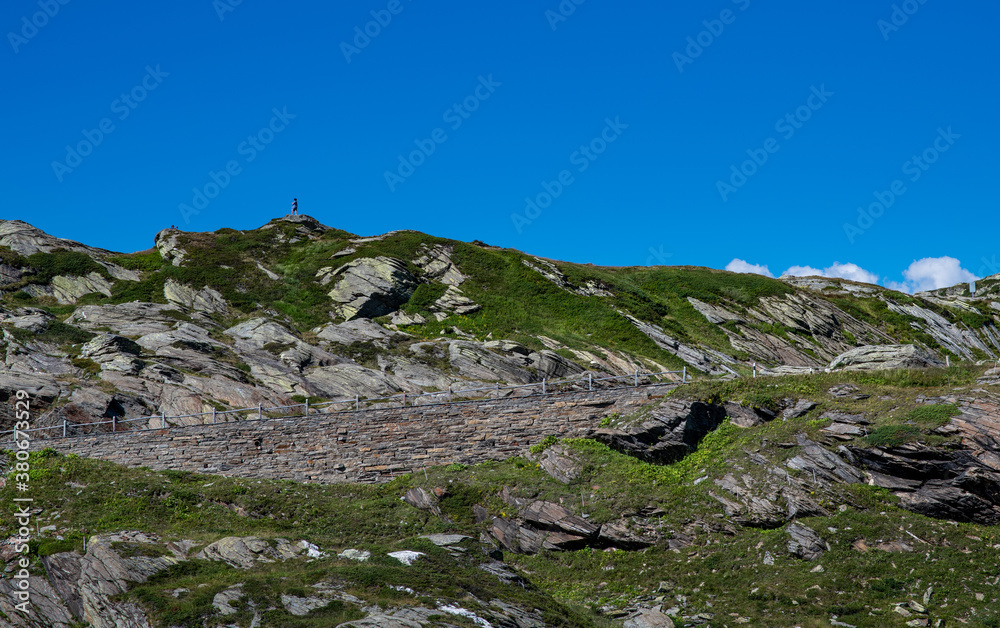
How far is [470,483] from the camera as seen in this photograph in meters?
28.0

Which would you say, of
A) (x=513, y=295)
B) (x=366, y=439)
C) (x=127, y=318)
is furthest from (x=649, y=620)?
(x=513, y=295)

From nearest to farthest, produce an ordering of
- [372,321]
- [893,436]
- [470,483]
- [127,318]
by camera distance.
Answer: [893,436], [470,483], [127,318], [372,321]

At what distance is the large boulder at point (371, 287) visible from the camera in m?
55.2

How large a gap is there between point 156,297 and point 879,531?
4956cm

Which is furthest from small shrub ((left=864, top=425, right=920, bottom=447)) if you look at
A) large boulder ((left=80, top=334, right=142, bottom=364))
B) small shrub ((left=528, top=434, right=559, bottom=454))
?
large boulder ((left=80, top=334, right=142, bottom=364))

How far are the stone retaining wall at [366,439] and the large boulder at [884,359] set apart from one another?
9424 millimetres

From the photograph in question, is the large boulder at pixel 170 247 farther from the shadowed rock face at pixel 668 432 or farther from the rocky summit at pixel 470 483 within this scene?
the shadowed rock face at pixel 668 432

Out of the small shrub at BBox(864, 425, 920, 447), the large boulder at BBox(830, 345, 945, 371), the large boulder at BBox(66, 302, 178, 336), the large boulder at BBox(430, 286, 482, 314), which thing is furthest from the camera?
the large boulder at BBox(430, 286, 482, 314)

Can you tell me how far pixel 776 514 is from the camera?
23.7 metres

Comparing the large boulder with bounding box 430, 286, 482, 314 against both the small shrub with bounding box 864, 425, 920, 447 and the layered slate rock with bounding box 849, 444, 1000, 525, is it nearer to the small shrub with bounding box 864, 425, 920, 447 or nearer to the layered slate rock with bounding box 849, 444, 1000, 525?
the small shrub with bounding box 864, 425, 920, 447

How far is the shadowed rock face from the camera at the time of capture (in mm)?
28172

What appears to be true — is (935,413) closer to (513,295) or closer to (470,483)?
(470,483)

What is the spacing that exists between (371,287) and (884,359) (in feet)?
119

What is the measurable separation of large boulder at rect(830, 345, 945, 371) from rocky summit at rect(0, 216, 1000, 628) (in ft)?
0.63
